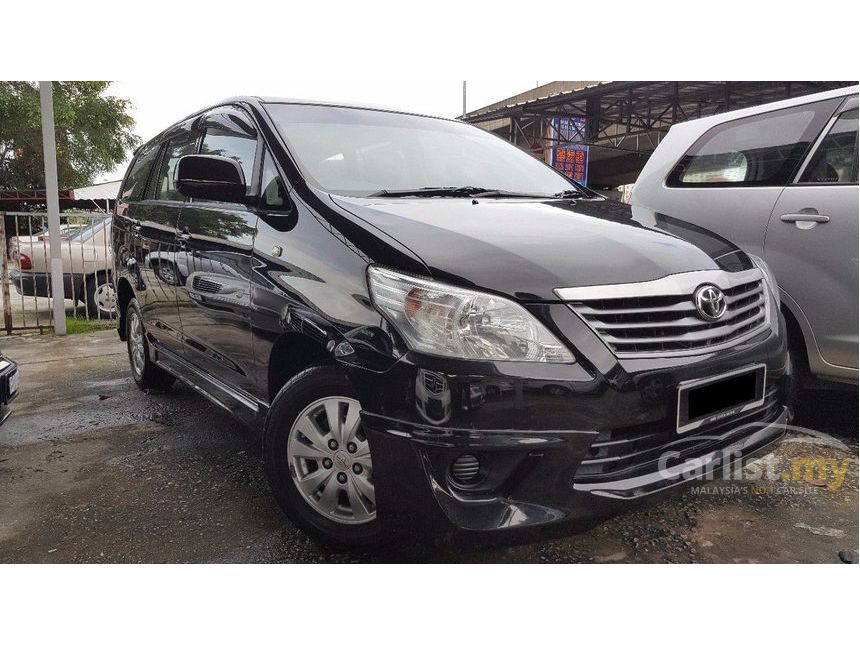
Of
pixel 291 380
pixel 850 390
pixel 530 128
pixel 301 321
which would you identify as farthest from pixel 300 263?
pixel 530 128

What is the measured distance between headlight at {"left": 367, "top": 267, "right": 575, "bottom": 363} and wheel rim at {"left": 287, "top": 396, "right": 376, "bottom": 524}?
0.33 meters

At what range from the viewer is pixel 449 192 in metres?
2.56

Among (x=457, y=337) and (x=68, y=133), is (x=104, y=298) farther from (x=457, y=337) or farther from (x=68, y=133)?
(x=457, y=337)

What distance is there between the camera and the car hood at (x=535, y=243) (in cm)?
179

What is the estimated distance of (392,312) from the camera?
5.90ft

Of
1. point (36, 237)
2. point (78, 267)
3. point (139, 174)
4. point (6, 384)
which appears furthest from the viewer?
point (78, 267)

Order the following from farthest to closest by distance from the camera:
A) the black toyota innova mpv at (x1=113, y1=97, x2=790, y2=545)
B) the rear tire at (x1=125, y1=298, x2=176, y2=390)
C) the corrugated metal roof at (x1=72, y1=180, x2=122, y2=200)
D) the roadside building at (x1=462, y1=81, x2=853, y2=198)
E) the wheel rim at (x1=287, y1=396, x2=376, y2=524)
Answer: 1. the corrugated metal roof at (x1=72, y1=180, x2=122, y2=200)
2. the roadside building at (x1=462, y1=81, x2=853, y2=198)
3. the rear tire at (x1=125, y1=298, x2=176, y2=390)
4. the wheel rim at (x1=287, y1=396, x2=376, y2=524)
5. the black toyota innova mpv at (x1=113, y1=97, x2=790, y2=545)

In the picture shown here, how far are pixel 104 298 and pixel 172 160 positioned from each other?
4.53 meters

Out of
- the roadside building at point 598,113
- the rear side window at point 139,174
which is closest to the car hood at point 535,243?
the rear side window at point 139,174

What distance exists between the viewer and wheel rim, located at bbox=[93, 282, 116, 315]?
755 centimetres

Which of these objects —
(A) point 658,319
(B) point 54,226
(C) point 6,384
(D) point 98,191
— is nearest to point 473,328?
(A) point 658,319

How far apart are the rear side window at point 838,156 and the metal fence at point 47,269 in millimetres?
6198

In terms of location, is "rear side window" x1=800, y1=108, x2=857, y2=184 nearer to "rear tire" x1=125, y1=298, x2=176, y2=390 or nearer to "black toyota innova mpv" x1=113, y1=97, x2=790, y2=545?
"black toyota innova mpv" x1=113, y1=97, x2=790, y2=545

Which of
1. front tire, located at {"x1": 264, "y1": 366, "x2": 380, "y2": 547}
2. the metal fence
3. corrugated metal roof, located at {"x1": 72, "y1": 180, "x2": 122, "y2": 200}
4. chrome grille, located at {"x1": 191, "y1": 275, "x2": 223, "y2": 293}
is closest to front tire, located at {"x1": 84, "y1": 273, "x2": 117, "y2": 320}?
the metal fence
